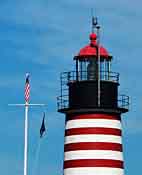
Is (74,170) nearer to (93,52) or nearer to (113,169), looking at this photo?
(113,169)

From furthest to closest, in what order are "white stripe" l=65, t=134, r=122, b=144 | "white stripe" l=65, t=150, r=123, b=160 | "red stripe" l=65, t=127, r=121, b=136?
"red stripe" l=65, t=127, r=121, b=136
"white stripe" l=65, t=134, r=122, b=144
"white stripe" l=65, t=150, r=123, b=160

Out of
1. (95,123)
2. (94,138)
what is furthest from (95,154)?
(95,123)

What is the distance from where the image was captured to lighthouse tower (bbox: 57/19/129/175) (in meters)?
58.3

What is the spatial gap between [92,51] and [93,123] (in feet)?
12.3

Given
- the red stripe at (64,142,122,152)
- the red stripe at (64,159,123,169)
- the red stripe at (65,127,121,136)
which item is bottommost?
the red stripe at (64,159,123,169)

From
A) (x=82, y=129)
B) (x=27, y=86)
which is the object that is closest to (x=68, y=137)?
(x=82, y=129)

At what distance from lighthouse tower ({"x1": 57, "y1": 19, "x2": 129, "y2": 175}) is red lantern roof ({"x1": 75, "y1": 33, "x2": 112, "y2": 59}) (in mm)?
49

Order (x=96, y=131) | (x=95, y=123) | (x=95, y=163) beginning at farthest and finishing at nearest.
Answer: (x=95, y=123) < (x=96, y=131) < (x=95, y=163)

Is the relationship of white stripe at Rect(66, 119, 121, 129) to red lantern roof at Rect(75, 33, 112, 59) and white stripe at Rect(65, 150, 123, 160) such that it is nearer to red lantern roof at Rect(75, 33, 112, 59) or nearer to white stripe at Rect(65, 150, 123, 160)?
white stripe at Rect(65, 150, 123, 160)

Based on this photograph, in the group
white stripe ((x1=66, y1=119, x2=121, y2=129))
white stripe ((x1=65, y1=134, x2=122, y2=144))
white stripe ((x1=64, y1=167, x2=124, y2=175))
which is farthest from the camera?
white stripe ((x1=66, y1=119, x2=121, y2=129))

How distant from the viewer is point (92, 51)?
60.0m

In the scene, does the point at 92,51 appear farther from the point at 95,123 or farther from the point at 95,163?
the point at 95,163

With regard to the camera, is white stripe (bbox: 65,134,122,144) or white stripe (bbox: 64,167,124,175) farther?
white stripe (bbox: 65,134,122,144)

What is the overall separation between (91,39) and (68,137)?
5.05 m
